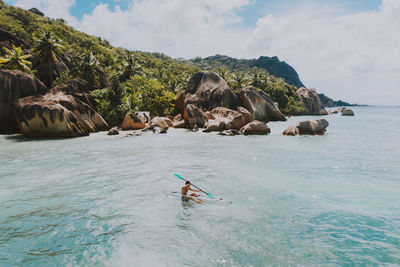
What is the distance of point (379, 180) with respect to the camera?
36.9 feet

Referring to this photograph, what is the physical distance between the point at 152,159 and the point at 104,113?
59.1 ft

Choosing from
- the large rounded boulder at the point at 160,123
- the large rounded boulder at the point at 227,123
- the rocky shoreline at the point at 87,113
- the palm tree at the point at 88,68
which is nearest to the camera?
the rocky shoreline at the point at 87,113

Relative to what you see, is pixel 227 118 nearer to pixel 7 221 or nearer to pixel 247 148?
pixel 247 148

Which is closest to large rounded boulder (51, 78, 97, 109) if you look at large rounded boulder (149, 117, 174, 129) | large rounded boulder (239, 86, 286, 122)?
large rounded boulder (149, 117, 174, 129)

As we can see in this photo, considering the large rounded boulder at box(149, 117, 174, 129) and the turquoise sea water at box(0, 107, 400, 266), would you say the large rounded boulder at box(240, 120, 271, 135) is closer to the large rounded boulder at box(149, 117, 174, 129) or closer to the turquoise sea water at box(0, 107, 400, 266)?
the large rounded boulder at box(149, 117, 174, 129)

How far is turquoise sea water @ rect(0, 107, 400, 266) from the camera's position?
18.8 feet

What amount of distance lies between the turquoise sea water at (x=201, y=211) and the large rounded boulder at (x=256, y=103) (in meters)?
21.8

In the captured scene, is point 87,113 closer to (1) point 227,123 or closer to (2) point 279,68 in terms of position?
(1) point 227,123

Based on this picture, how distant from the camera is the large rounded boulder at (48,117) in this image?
22.1 meters

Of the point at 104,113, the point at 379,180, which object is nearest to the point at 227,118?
the point at 104,113

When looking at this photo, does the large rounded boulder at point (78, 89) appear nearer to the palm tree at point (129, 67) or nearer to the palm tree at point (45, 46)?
the palm tree at point (45, 46)

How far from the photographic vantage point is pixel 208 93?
118ft

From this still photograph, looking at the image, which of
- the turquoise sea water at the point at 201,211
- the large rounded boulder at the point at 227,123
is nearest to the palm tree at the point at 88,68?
the large rounded boulder at the point at 227,123

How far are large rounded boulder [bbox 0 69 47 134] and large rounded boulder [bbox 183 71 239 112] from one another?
60.9 ft
